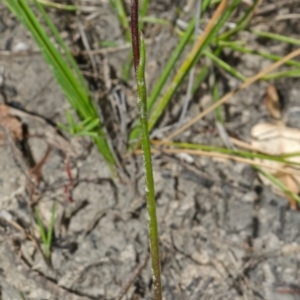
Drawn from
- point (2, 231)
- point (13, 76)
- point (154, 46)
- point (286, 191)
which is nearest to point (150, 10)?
point (154, 46)

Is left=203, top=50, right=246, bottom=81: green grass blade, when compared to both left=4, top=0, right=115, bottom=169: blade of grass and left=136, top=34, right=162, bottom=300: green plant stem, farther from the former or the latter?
left=136, top=34, right=162, bottom=300: green plant stem

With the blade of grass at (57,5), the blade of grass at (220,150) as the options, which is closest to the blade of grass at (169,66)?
the blade of grass at (220,150)

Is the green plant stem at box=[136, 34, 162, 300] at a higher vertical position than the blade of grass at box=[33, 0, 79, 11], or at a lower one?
lower

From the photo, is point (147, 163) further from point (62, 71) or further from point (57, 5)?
point (57, 5)

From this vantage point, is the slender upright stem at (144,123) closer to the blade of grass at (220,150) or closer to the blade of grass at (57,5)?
the blade of grass at (220,150)

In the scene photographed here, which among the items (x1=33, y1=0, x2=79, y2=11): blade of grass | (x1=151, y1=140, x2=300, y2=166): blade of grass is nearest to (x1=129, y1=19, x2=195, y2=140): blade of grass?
(x1=151, y1=140, x2=300, y2=166): blade of grass

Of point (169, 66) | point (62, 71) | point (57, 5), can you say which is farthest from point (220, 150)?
point (57, 5)

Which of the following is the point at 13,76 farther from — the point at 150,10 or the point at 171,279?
the point at 171,279

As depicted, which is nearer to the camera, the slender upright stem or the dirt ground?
the slender upright stem

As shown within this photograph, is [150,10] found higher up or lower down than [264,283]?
higher up
